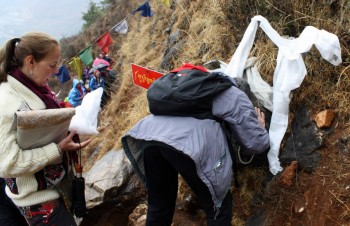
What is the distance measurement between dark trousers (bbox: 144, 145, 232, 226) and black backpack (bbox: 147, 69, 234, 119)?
252 mm

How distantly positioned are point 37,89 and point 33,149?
0.38 meters

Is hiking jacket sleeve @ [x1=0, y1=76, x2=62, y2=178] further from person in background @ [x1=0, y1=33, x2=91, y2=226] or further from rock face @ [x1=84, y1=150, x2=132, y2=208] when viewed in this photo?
rock face @ [x1=84, y1=150, x2=132, y2=208]

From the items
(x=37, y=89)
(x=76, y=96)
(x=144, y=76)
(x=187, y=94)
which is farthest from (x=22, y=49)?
(x=76, y=96)

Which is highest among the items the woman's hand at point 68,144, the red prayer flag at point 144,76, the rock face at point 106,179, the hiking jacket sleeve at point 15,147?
the hiking jacket sleeve at point 15,147

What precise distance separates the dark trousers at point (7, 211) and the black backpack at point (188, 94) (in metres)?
1.22

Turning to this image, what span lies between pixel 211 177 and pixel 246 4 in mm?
2525

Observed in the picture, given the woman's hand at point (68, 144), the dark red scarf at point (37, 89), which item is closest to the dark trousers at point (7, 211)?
the woman's hand at point (68, 144)

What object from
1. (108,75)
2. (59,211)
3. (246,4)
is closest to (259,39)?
(246,4)

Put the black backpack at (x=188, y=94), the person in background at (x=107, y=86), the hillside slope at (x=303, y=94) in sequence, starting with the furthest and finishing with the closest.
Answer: the person in background at (x=107, y=86), the hillside slope at (x=303, y=94), the black backpack at (x=188, y=94)

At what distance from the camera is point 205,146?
6.67 ft

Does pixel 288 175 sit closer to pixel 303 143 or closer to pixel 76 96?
pixel 303 143

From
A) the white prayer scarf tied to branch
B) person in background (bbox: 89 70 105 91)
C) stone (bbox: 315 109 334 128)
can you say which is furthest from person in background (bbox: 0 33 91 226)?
person in background (bbox: 89 70 105 91)

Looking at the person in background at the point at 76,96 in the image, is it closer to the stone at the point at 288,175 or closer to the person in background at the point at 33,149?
the person in background at the point at 33,149

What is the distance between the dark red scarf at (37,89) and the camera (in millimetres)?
2061
